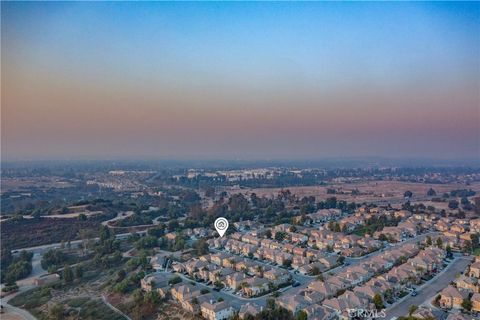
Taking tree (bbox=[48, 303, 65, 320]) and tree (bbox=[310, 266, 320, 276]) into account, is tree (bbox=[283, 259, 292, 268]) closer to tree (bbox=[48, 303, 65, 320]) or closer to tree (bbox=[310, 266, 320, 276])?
tree (bbox=[310, 266, 320, 276])

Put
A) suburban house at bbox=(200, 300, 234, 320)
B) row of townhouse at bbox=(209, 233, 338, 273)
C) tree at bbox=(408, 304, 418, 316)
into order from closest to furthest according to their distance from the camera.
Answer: tree at bbox=(408, 304, 418, 316)
suburban house at bbox=(200, 300, 234, 320)
row of townhouse at bbox=(209, 233, 338, 273)

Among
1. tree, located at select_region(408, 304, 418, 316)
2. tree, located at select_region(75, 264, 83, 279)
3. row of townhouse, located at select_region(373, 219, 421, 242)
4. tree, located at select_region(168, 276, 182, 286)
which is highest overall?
row of townhouse, located at select_region(373, 219, 421, 242)

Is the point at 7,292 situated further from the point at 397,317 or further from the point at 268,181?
the point at 268,181

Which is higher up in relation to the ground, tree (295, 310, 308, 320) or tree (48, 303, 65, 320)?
tree (295, 310, 308, 320)

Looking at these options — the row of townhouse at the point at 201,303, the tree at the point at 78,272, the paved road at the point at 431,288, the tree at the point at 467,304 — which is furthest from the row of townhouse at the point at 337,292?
the tree at the point at 78,272

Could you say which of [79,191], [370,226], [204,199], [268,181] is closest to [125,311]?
[370,226]


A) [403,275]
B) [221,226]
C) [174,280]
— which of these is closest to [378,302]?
[403,275]

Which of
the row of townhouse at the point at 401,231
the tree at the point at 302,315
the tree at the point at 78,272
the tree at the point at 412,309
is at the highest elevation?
the row of townhouse at the point at 401,231

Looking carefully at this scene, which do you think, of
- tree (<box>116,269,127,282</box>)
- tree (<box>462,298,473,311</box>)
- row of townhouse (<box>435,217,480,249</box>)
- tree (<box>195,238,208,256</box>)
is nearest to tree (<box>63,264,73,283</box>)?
tree (<box>116,269,127,282</box>)

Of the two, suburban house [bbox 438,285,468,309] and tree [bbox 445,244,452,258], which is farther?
tree [bbox 445,244,452,258]

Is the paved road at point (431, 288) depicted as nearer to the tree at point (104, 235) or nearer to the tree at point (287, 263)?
the tree at point (287, 263)
